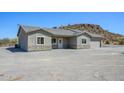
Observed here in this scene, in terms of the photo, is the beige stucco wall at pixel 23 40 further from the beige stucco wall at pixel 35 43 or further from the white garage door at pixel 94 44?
the white garage door at pixel 94 44

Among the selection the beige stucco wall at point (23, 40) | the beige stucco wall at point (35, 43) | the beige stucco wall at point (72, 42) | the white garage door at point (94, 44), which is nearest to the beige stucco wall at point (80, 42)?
the beige stucco wall at point (72, 42)

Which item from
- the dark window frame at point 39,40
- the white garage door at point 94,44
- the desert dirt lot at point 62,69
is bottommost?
the desert dirt lot at point 62,69

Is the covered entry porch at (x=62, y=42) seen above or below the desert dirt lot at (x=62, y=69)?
above

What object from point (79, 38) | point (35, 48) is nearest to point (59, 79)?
point (35, 48)

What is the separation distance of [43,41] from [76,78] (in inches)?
595

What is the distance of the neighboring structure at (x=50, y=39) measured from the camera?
66.5ft

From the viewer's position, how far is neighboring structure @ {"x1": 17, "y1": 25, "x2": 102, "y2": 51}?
A: 66.5 feet

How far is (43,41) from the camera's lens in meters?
21.2
